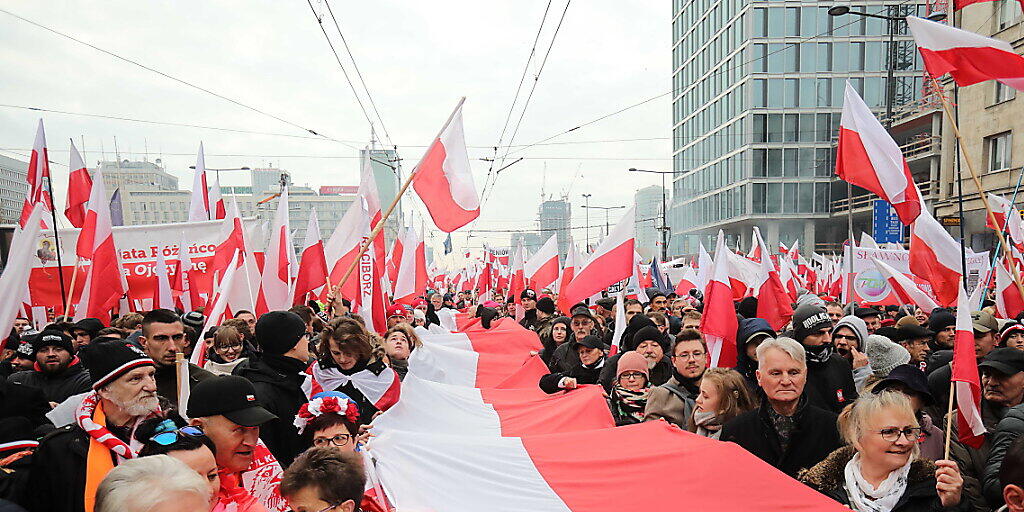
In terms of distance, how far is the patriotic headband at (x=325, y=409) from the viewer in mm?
3699

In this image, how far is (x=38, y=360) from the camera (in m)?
5.36

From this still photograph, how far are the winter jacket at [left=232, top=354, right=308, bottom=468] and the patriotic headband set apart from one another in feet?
0.66

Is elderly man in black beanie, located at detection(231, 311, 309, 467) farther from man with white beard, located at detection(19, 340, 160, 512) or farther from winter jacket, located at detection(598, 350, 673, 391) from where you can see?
winter jacket, located at detection(598, 350, 673, 391)

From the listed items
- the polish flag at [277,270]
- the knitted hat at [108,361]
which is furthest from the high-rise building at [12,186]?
the knitted hat at [108,361]

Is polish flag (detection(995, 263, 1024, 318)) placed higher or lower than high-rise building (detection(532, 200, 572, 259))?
Result: lower

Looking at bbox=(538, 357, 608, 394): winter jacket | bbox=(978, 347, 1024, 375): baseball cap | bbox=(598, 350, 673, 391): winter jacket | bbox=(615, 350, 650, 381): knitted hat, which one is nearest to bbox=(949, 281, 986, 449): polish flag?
bbox=(978, 347, 1024, 375): baseball cap

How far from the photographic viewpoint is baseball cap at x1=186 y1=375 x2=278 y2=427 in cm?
316

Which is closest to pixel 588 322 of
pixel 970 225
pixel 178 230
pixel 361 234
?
pixel 361 234

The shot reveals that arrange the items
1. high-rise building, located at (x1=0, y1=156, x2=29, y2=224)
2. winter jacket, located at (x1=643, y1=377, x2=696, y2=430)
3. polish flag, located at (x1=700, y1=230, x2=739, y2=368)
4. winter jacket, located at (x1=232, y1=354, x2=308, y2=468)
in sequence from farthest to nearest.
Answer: high-rise building, located at (x1=0, y1=156, x2=29, y2=224) → polish flag, located at (x1=700, y1=230, x2=739, y2=368) → winter jacket, located at (x1=643, y1=377, x2=696, y2=430) → winter jacket, located at (x1=232, y1=354, x2=308, y2=468)

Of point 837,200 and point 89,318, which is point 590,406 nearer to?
point 89,318

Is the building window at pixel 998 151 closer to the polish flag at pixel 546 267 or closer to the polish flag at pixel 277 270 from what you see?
the polish flag at pixel 546 267

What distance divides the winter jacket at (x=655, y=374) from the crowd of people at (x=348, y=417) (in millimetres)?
13

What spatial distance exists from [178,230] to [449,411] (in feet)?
22.1

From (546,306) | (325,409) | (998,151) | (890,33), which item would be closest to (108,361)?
(325,409)
